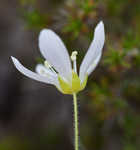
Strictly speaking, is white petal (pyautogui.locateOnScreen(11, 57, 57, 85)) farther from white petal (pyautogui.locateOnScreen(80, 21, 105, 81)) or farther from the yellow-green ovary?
white petal (pyautogui.locateOnScreen(80, 21, 105, 81))

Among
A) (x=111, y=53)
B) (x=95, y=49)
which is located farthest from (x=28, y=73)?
(x=111, y=53)

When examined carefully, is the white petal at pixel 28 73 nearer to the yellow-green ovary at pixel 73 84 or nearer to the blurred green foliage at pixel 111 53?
the yellow-green ovary at pixel 73 84

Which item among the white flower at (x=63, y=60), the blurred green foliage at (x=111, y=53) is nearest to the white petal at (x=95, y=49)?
the white flower at (x=63, y=60)

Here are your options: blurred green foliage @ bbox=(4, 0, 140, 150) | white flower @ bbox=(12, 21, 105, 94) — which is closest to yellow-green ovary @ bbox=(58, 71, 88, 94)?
white flower @ bbox=(12, 21, 105, 94)

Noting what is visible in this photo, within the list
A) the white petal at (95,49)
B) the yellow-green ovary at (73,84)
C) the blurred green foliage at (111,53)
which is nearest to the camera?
the white petal at (95,49)

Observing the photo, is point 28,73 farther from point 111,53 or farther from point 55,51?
point 111,53

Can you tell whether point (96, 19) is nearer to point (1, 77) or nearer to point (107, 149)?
point (107, 149)

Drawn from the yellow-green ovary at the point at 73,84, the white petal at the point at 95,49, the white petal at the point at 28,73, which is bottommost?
the yellow-green ovary at the point at 73,84
